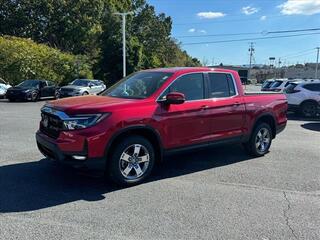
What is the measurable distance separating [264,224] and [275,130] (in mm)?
4097

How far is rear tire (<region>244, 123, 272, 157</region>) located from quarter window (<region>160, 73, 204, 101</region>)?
1.79 meters

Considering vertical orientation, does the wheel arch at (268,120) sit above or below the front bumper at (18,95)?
above

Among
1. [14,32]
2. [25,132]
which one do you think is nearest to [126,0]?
[14,32]

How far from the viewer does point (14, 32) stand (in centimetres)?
4322

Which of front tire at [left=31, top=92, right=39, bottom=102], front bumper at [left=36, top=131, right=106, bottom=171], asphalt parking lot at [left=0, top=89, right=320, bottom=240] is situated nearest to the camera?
asphalt parking lot at [left=0, top=89, right=320, bottom=240]

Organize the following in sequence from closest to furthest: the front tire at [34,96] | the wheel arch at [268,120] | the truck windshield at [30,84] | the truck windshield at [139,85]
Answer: the truck windshield at [139,85], the wheel arch at [268,120], the front tire at [34,96], the truck windshield at [30,84]

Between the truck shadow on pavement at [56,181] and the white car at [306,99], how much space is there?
9.60 metres

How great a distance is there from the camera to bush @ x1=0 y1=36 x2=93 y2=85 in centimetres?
2884

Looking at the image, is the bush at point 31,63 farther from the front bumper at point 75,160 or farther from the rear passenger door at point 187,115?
the front bumper at point 75,160

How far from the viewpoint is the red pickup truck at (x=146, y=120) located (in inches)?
209

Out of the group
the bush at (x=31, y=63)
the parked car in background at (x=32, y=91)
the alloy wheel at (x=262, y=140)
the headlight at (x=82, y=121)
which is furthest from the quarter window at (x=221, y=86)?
the bush at (x=31, y=63)

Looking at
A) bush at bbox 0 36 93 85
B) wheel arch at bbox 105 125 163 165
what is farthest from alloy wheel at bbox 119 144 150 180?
bush at bbox 0 36 93 85

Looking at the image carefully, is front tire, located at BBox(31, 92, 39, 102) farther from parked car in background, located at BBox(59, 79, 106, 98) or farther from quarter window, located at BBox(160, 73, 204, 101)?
quarter window, located at BBox(160, 73, 204, 101)

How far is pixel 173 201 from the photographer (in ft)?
16.8
